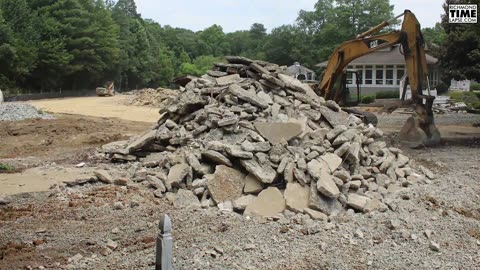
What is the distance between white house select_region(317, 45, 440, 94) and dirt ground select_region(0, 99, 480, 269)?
122 feet

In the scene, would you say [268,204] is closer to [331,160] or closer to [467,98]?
[331,160]

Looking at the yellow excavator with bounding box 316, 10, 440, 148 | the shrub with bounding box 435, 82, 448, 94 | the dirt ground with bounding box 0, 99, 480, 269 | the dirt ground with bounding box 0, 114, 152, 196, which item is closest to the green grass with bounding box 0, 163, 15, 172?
the dirt ground with bounding box 0, 114, 152, 196

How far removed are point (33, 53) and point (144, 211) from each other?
43346mm

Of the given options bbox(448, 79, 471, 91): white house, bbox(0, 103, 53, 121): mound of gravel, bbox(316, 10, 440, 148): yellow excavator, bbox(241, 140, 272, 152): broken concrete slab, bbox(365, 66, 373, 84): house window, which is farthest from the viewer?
bbox(365, 66, 373, 84): house window

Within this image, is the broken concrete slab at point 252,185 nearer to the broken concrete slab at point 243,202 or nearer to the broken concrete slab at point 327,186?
the broken concrete slab at point 243,202

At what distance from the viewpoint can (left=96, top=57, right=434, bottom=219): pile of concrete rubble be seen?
306 inches

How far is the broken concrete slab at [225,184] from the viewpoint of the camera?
7828mm

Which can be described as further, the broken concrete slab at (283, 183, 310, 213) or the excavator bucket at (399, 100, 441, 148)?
the excavator bucket at (399, 100, 441, 148)

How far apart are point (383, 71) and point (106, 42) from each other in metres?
29.2

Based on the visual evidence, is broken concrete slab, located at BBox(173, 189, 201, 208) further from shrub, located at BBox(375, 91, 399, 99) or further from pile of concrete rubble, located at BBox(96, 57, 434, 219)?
shrub, located at BBox(375, 91, 399, 99)

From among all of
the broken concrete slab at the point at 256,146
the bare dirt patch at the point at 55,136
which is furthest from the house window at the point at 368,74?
the broken concrete slab at the point at 256,146

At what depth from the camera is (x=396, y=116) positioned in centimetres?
2647

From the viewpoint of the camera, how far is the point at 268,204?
7543mm

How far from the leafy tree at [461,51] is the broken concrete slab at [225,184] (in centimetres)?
1079
